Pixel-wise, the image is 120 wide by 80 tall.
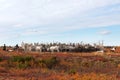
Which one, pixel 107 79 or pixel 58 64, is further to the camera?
pixel 58 64

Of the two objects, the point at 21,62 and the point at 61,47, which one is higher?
the point at 61,47

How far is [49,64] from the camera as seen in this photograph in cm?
3072

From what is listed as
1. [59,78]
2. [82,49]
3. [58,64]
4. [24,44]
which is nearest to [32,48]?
[24,44]

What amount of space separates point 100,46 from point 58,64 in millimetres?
52110

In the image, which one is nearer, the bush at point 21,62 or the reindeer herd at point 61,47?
the bush at point 21,62

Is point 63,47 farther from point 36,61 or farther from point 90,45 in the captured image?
point 36,61

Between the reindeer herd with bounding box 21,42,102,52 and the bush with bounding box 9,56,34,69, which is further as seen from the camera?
A: the reindeer herd with bounding box 21,42,102,52

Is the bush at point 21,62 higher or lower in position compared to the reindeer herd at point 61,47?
lower

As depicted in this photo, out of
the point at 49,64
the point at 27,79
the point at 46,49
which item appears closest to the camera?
the point at 27,79

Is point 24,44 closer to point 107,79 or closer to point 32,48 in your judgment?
point 32,48

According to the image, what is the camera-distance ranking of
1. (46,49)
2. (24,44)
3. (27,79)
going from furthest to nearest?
(24,44) → (46,49) → (27,79)

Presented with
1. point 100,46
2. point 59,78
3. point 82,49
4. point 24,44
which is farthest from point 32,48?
point 59,78

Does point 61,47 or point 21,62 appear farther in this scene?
point 61,47

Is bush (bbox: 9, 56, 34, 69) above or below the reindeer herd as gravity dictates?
below
